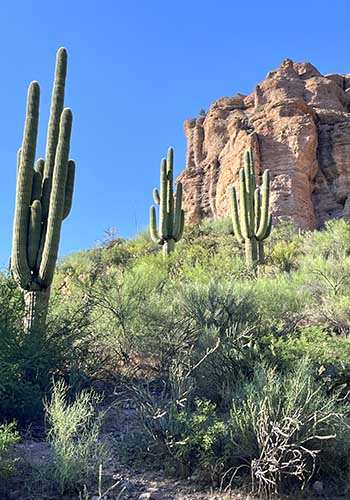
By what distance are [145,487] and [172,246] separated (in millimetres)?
11766

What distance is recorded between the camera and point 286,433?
4.03 m

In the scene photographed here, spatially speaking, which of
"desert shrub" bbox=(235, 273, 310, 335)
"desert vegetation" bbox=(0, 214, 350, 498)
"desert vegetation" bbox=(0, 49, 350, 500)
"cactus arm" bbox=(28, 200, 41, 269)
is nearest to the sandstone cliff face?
"desert shrub" bbox=(235, 273, 310, 335)

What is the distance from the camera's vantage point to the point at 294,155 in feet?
92.2

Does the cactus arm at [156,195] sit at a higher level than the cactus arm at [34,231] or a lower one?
higher

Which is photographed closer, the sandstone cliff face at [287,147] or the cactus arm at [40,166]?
the cactus arm at [40,166]

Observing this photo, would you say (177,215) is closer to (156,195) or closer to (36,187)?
(156,195)

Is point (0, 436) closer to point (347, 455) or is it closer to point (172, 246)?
point (347, 455)

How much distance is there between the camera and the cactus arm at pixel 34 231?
680 cm

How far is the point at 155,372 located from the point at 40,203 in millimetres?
2768

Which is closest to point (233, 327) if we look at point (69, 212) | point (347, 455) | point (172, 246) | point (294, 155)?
point (347, 455)

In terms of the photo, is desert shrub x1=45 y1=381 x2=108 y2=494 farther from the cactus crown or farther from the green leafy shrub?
the cactus crown

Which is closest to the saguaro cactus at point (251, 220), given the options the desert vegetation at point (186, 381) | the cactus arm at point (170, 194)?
the cactus arm at point (170, 194)

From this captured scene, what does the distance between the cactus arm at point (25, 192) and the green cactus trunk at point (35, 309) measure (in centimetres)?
17

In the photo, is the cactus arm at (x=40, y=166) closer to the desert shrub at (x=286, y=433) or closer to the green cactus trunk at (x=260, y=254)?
the desert shrub at (x=286, y=433)
